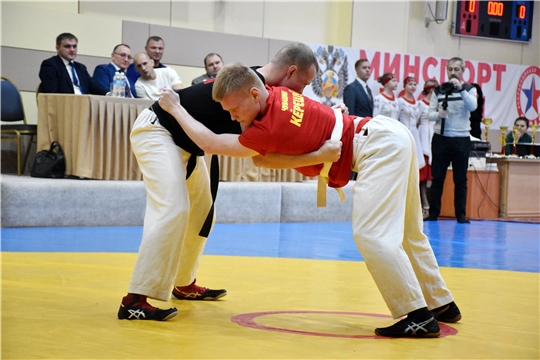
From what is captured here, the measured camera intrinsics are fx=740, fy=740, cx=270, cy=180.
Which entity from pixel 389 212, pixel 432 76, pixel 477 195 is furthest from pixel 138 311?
pixel 432 76

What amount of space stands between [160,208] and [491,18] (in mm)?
10260

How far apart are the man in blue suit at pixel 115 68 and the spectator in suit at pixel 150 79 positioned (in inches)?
6.6

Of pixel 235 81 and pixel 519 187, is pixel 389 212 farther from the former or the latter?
pixel 519 187

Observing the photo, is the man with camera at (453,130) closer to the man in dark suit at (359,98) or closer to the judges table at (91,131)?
the man in dark suit at (359,98)

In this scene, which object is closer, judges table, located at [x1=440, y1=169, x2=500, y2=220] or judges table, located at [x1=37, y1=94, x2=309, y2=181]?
judges table, located at [x1=37, y1=94, x2=309, y2=181]

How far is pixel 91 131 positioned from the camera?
6422 mm

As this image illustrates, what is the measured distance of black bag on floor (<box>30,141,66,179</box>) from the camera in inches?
252

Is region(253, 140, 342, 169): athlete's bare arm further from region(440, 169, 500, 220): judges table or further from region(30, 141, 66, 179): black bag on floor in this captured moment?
region(440, 169, 500, 220): judges table

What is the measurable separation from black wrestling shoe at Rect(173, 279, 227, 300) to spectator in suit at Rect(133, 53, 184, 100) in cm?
406

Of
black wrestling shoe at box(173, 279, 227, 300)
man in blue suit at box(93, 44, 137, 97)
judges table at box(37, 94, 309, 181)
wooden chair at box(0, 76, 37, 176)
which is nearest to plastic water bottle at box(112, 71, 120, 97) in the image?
judges table at box(37, 94, 309, 181)

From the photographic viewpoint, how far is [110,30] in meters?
8.75

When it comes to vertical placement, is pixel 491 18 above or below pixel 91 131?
above

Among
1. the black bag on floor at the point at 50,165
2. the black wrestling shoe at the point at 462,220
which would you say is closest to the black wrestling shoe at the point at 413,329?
the black bag on floor at the point at 50,165

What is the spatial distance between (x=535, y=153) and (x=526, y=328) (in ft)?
23.2
